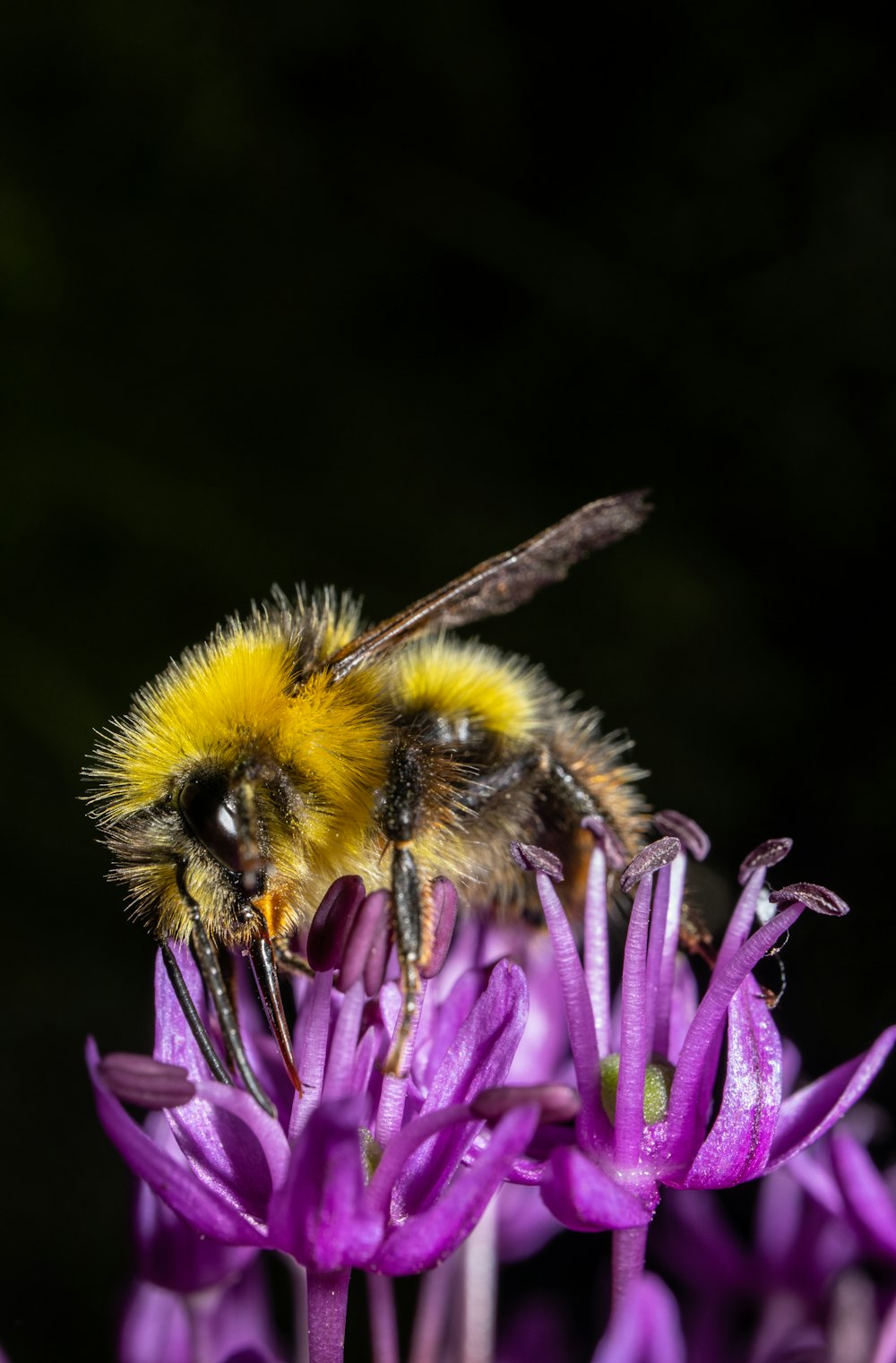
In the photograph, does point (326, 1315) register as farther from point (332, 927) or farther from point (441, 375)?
point (441, 375)

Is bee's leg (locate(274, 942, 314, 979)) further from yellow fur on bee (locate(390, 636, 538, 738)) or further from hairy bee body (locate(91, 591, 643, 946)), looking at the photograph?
yellow fur on bee (locate(390, 636, 538, 738))

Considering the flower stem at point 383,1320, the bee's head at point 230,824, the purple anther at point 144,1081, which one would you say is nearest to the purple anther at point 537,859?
the bee's head at point 230,824

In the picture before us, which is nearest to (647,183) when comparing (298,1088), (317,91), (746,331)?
(746,331)

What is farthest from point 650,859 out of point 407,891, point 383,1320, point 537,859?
point 383,1320

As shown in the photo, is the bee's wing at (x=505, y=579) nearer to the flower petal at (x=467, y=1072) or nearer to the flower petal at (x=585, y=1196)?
the flower petal at (x=467, y=1072)

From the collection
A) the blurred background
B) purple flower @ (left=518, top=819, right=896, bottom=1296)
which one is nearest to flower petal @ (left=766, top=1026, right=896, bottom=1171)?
purple flower @ (left=518, top=819, right=896, bottom=1296)

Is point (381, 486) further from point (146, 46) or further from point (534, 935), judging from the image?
point (534, 935)
